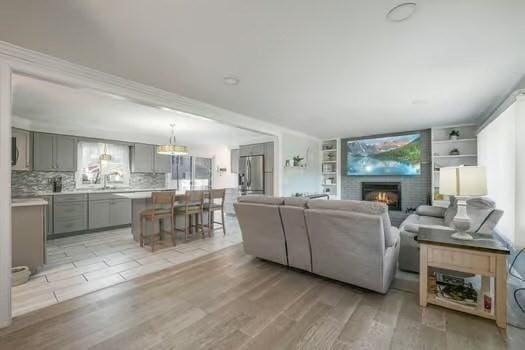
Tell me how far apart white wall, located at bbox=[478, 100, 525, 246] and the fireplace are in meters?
2.42

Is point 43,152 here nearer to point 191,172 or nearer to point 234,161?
point 191,172

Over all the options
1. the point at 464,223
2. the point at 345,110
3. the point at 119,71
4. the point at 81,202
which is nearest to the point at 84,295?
the point at 119,71

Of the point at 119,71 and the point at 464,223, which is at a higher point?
the point at 119,71

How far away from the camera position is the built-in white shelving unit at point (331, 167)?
7.17 m

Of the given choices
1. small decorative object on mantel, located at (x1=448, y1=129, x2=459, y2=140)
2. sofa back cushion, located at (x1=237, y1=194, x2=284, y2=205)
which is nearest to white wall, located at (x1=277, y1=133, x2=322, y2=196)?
sofa back cushion, located at (x1=237, y1=194, x2=284, y2=205)

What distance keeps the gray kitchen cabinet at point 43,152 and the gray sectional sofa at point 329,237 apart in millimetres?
4599

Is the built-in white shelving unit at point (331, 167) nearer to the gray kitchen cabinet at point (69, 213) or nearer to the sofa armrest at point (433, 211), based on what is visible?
the sofa armrest at point (433, 211)

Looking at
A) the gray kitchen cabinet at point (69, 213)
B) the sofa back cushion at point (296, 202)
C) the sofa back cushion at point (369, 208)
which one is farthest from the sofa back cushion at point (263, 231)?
the gray kitchen cabinet at point (69, 213)

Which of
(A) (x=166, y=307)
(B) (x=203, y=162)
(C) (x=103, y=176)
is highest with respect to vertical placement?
(B) (x=203, y=162)

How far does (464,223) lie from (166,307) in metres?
3.04

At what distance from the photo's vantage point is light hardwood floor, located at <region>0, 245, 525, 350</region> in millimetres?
1715

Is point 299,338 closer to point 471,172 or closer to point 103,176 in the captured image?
point 471,172

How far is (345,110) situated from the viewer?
412 cm

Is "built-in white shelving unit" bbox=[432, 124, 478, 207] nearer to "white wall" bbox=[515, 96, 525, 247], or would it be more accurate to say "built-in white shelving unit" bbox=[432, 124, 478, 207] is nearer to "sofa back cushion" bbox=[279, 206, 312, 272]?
"white wall" bbox=[515, 96, 525, 247]
